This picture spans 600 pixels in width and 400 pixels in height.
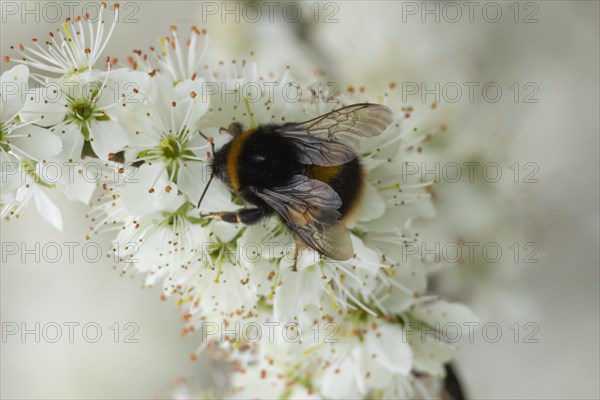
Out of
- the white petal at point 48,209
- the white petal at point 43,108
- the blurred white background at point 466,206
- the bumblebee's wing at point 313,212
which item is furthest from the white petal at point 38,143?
the blurred white background at point 466,206

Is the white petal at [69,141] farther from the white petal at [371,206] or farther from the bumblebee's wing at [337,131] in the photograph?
the white petal at [371,206]

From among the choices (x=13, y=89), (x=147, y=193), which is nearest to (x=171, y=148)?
(x=147, y=193)

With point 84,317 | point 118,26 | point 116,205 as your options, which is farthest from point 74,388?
point 116,205

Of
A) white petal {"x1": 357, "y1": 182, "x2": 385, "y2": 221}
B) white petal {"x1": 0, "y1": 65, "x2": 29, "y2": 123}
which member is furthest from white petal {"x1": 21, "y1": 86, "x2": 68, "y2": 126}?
white petal {"x1": 357, "y1": 182, "x2": 385, "y2": 221}

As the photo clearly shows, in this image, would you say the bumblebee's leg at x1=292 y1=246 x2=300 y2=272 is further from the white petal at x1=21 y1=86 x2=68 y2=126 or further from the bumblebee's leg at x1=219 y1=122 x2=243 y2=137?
the white petal at x1=21 y1=86 x2=68 y2=126

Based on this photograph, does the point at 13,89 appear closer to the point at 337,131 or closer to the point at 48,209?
the point at 48,209

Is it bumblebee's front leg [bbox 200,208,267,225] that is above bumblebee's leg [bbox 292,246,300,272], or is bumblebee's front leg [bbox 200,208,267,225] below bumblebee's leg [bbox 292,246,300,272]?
above
